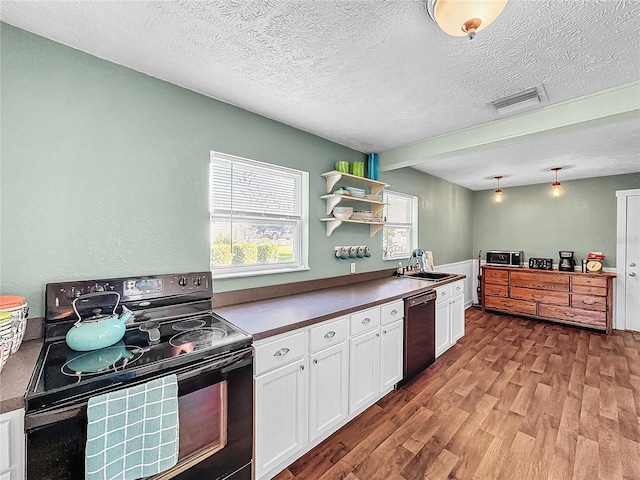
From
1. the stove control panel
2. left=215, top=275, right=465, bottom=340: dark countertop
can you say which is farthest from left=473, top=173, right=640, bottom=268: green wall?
the stove control panel

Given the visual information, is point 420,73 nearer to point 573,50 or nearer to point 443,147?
point 573,50

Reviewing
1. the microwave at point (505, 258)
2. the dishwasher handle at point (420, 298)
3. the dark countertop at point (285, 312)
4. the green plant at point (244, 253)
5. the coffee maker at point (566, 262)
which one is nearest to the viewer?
the dark countertop at point (285, 312)

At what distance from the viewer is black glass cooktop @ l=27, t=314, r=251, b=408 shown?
99 cm

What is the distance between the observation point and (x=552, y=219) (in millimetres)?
4914

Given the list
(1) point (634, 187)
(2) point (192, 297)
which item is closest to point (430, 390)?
(2) point (192, 297)

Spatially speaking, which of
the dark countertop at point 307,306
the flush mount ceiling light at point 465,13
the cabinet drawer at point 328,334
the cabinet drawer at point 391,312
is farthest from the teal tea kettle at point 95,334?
the flush mount ceiling light at point 465,13

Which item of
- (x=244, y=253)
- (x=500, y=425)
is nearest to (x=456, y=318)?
(x=500, y=425)

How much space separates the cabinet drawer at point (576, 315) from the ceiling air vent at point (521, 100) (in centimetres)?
371

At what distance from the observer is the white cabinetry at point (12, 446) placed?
0.91 m

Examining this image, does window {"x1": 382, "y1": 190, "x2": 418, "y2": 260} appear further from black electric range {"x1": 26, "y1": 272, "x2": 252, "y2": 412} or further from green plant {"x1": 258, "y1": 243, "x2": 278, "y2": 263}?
black electric range {"x1": 26, "y1": 272, "x2": 252, "y2": 412}

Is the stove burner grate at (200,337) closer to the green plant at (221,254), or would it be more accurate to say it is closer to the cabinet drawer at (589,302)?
the green plant at (221,254)

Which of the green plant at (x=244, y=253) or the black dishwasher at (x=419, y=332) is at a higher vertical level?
the green plant at (x=244, y=253)

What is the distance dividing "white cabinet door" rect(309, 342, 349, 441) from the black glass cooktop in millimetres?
635

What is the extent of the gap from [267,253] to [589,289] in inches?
189
